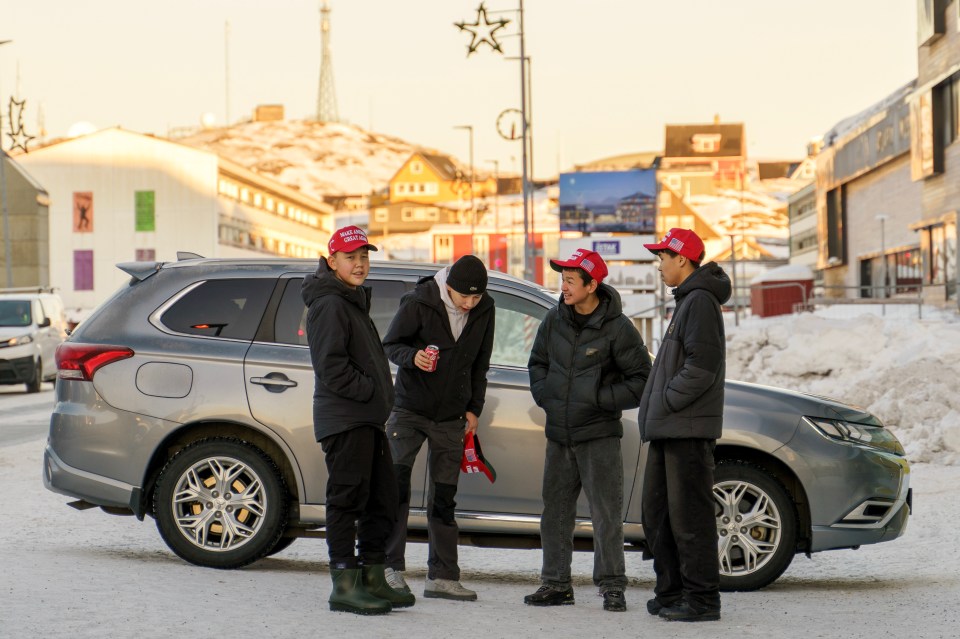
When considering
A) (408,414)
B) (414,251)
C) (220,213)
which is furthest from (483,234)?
(408,414)

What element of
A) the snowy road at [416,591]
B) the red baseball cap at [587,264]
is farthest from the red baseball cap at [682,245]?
the snowy road at [416,591]

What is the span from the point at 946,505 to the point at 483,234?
125m

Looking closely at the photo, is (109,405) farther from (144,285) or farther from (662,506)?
(662,506)

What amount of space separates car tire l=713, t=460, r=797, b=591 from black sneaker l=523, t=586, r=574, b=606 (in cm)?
96

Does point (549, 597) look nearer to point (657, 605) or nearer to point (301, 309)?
point (657, 605)

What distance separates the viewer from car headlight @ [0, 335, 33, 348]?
27.6 m

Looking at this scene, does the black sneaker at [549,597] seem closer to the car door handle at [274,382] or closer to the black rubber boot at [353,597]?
the black rubber boot at [353,597]

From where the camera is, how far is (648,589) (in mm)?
8000

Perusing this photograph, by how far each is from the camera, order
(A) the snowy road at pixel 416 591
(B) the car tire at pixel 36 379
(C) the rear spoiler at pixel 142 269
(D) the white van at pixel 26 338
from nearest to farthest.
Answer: (A) the snowy road at pixel 416 591 → (C) the rear spoiler at pixel 142 269 → (D) the white van at pixel 26 338 → (B) the car tire at pixel 36 379

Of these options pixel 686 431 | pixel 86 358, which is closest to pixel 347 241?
pixel 686 431

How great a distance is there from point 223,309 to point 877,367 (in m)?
13.7

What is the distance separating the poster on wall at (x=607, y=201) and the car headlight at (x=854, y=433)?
53149 millimetres

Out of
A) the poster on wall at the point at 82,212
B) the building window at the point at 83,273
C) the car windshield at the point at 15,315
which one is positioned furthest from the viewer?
the poster on wall at the point at 82,212

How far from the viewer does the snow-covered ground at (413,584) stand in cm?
627
